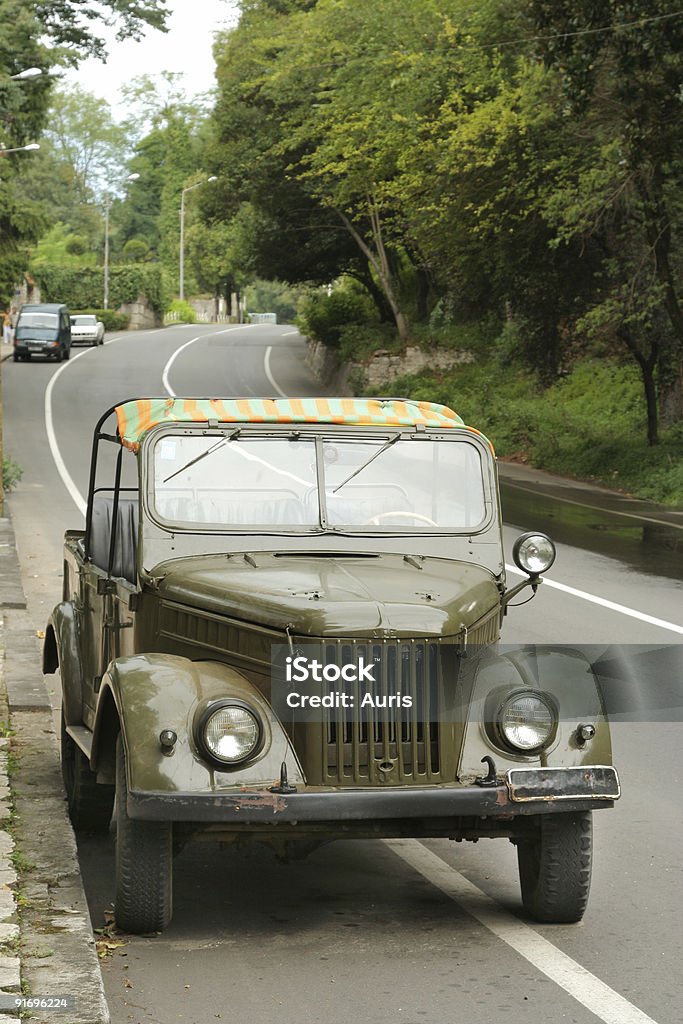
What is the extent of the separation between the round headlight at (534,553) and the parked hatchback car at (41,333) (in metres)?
50.6

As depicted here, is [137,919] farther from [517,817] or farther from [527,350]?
[527,350]

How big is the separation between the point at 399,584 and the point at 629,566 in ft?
42.1

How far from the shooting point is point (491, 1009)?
5137mm

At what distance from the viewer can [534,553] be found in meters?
6.85

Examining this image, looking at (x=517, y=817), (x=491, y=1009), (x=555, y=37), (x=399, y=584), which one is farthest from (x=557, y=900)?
(x=555, y=37)

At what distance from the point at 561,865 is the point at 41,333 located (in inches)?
2045

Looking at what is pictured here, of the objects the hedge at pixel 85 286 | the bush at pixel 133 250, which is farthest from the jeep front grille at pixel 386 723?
the bush at pixel 133 250

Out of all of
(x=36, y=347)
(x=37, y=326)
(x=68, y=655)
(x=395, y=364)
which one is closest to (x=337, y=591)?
(x=68, y=655)

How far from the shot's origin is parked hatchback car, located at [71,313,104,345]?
67438mm

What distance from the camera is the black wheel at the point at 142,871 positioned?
563cm

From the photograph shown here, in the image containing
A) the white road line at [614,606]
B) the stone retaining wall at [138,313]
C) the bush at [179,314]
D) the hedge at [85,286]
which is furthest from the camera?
the bush at [179,314]

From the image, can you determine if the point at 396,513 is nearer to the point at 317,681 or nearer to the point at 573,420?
the point at 317,681

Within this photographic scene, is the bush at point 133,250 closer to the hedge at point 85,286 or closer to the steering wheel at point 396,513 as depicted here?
the hedge at point 85,286

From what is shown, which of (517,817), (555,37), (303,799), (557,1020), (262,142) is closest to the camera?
(557,1020)
